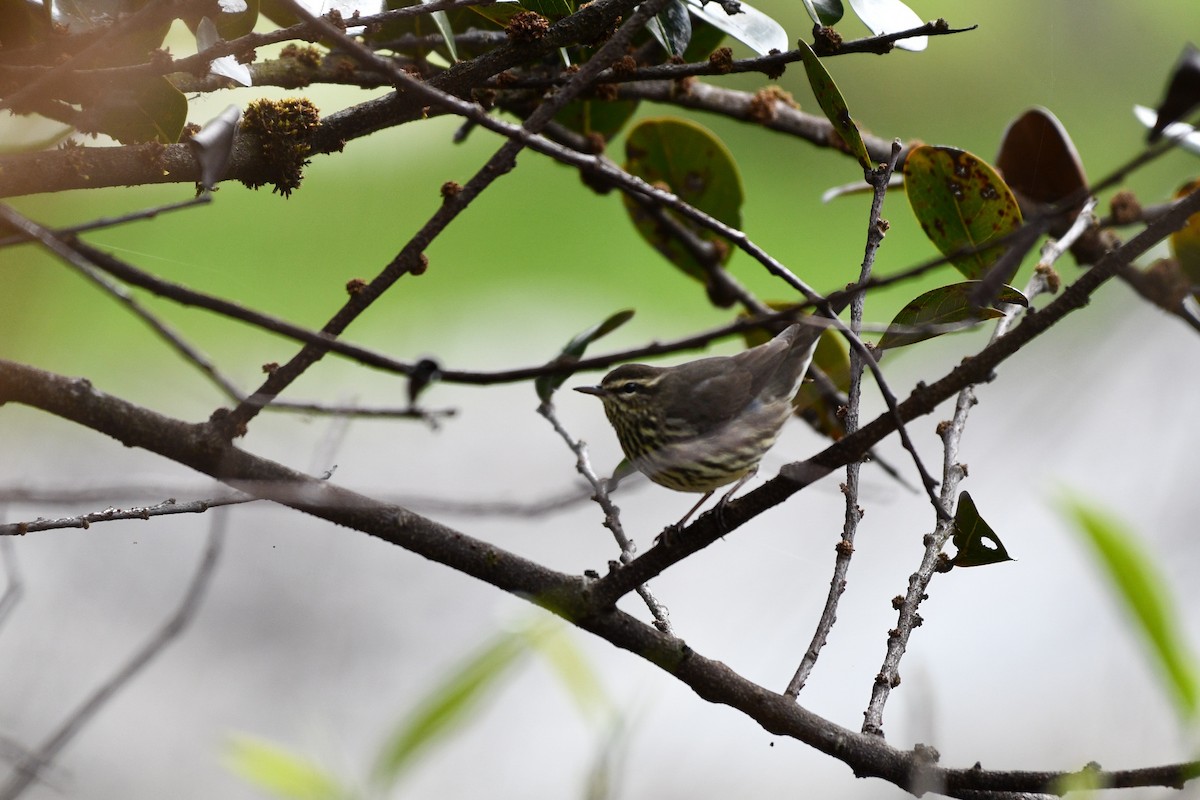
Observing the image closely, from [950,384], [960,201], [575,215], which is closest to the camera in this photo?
[950,384]

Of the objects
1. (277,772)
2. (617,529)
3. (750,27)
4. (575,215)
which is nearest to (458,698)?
(277,772)

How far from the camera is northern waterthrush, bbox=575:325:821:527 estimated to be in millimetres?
1921

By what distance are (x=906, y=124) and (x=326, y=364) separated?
10.9 ft

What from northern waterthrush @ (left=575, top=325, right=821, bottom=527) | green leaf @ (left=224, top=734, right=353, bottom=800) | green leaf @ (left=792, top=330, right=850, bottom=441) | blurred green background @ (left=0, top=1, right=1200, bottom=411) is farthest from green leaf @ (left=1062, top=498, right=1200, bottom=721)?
blurred green background @ (left=0, top=1, right=1200, bottom=411)

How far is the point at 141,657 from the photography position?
3.87 ft

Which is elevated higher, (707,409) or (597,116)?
(597,116)

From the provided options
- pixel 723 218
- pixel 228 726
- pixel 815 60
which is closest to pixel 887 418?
pixel 815 60

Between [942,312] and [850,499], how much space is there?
0.27m

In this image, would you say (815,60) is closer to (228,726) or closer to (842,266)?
(228,726)

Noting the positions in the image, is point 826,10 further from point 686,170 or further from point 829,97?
point 686,170

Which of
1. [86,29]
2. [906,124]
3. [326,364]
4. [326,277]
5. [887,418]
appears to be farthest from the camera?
[906,124]

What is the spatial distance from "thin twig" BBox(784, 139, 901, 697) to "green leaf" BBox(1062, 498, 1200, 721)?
28.5 inches

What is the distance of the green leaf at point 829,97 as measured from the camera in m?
1.27

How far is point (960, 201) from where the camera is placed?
1613 mm
